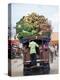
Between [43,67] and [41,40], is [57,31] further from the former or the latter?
[43,67]

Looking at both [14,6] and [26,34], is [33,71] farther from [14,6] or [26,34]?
[14,6]

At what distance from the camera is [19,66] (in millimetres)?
1623

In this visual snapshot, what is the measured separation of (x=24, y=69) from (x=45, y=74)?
171 mm

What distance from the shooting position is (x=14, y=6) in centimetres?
160

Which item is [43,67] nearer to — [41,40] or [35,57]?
[35,57]

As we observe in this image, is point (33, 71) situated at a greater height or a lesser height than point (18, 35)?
lesser

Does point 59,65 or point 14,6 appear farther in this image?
point 59,65

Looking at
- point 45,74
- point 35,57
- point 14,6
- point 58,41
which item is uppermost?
point 14,6

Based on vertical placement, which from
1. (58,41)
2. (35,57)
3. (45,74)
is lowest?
(45,74)

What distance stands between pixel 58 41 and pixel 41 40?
0.14 m

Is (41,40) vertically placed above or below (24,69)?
above
